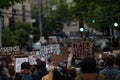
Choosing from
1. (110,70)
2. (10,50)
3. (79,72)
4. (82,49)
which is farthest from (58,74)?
(10,50)

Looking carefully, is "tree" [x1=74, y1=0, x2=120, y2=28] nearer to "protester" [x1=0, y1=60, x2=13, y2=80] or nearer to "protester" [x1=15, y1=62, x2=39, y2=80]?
"protester" [x1=0, y1=60, x2=13, y2=80]

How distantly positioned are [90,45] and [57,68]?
9.07 meters

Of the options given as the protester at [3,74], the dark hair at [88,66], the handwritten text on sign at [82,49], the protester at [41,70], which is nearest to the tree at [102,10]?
the handwritten text on sign at [82,49]

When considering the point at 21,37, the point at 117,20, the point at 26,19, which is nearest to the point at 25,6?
the point at 26,19

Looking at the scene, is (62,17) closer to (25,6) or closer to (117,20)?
(25,6)

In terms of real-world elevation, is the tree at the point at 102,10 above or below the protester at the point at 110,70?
above

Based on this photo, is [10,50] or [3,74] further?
[10,50]

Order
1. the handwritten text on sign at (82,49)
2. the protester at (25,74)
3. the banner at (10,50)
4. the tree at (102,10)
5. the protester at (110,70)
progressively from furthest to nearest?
the tree at (102,10) → the banner at (10,50) → the handwritten text on sign at (82,49) → the protester at (25,74) → the protester at (110,70)

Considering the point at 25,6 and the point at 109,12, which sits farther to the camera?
the point at 25,6

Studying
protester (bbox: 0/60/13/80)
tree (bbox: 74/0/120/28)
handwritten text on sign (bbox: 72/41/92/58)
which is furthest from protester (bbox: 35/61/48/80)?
→ tree (bbox: 74/0/120/28)

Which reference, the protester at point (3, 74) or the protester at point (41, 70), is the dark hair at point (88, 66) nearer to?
the protester at point (41, 70)

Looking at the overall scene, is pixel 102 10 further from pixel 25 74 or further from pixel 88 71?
pixel 88 71

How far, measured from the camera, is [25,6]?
80.6m

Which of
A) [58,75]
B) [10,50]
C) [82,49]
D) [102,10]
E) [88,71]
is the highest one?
[102,10]
